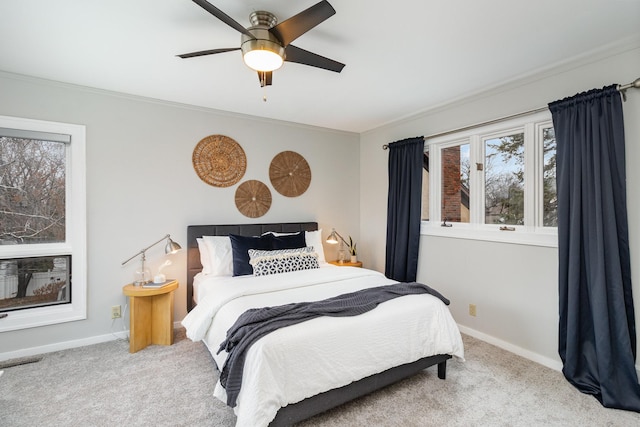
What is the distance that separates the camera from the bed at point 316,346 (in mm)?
1644

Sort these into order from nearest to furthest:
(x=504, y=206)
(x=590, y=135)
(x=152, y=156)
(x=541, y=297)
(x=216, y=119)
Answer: (x=590, y=135)
(x=541, y=297)
(x=504, y=206)
(x=152, y=156)
(x=216, y=119)

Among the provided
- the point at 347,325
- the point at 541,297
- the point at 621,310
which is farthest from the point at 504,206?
the point at 347,325

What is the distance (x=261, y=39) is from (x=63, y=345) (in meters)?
3.21

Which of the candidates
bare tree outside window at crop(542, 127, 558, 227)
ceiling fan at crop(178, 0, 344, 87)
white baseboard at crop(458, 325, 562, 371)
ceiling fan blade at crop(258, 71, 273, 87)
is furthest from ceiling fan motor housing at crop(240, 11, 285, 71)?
white baseboard at crop(458, 325, 562, 371)

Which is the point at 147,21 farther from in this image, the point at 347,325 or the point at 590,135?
the point at 590,135

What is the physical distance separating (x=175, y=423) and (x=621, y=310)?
301 centimetres

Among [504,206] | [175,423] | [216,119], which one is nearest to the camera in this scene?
[175,423]

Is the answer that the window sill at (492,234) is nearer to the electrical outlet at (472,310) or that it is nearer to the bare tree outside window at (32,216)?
the electrical outlet at (472,310)

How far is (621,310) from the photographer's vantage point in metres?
2.11

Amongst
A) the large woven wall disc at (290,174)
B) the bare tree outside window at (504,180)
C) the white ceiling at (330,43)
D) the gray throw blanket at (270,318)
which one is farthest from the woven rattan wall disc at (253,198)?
the bare tree outside window at (504,180)

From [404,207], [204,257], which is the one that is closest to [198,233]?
[204,257]

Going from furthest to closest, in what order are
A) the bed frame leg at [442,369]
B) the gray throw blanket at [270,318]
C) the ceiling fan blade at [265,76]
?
the bed frame leg at [442,369] → the ceiling fan blade at [265,76] → the gray throw blanket at [270,318]

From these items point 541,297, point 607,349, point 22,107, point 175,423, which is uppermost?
point 22,107

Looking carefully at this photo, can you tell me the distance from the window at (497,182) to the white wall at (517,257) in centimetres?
11
